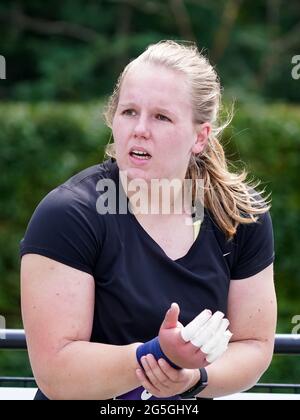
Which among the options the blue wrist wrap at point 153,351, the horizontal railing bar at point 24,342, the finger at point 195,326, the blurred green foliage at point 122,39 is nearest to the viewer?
the finger at point 195,326

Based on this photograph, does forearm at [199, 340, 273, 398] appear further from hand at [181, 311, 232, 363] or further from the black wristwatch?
hand at [181, 311, 232, 363]

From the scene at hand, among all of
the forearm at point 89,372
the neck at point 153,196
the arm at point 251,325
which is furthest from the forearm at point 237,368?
the neck at point 153,196

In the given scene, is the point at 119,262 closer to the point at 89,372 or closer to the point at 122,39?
the point at 89,372

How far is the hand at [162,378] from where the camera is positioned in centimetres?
245

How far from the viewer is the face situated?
8.99 ft

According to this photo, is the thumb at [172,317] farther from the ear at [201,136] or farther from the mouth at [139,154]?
the ear at [201,136]

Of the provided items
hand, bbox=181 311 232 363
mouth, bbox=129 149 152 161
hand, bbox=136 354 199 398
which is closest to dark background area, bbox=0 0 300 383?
mouth, bbox=129 149 152 161

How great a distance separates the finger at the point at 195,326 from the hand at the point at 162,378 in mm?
113

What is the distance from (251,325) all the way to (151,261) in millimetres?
383

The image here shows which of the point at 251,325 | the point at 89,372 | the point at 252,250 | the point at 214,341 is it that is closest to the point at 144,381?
the point at 89,372

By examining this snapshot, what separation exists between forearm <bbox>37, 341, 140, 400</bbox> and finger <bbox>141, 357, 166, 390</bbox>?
0.05 metres

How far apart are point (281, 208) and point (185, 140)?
Result: 18.0 feet

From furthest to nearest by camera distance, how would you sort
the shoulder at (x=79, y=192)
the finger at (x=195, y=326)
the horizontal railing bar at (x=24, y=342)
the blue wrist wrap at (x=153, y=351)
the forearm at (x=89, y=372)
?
the horizontal railing bar at (x=24, y=342) → the shoulder at (x=79, y=192) → the forearm at (x=89, y=372) → the blue wrist wrap at (x=153, y=351) → the finger at (x=195, y=326)
